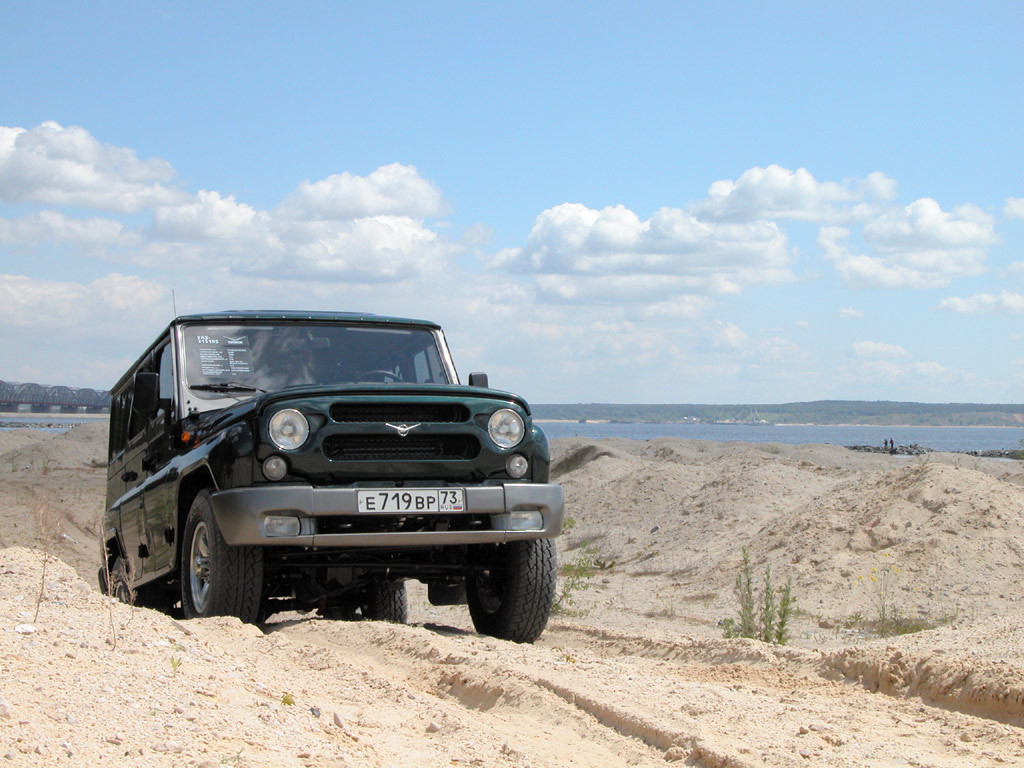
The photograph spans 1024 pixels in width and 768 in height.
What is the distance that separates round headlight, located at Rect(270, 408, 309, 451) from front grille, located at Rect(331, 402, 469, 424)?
183 mm

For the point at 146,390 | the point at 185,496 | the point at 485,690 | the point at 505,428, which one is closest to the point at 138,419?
the point at 146,390

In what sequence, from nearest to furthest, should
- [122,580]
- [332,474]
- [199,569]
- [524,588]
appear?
[332,474]
[199,569]
[524,588]
[122,580]

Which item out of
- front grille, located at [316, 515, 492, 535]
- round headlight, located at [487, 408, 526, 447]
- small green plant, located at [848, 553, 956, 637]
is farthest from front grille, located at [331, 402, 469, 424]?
small green plant, located at [848, 553, 956, 637]

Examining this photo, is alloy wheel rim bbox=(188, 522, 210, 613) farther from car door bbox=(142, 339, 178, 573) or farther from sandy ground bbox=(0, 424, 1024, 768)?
sandy ground bbox=(0, 424, 1024, 768)

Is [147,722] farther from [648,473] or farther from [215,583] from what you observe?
[648,473]

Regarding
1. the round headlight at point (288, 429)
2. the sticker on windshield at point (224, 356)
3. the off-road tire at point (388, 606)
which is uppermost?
the sticker on windshield at point (224, 356)

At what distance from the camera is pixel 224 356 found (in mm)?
7438

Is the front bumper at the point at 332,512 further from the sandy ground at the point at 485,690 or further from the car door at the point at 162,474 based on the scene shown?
the car door at the point at 162,474

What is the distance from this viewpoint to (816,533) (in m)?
13.3

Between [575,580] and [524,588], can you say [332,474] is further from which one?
[575,580]

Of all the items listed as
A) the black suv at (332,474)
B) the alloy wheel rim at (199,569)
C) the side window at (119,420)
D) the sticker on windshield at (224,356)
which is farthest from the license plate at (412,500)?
the side window at (119,420)

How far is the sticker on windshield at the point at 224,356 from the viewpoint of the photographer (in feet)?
24.2

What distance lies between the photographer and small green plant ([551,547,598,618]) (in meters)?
10.4

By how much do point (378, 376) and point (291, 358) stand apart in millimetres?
583
